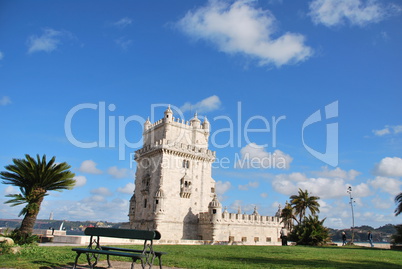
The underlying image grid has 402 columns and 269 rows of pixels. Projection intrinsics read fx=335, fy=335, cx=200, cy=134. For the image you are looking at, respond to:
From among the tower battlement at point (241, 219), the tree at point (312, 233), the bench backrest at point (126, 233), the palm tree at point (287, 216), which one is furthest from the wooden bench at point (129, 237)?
the palm tree at point (287, 216)

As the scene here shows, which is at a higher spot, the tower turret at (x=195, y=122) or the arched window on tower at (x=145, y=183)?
the tower turret at (x=195, y=122)

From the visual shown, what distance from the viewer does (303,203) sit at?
46.1 m

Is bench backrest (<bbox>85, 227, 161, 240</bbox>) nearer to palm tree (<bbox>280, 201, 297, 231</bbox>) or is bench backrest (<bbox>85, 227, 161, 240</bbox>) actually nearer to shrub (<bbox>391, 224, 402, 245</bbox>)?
shrub (<bbox>391, 224, 402, 245</bbox>)

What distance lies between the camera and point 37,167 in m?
18.8

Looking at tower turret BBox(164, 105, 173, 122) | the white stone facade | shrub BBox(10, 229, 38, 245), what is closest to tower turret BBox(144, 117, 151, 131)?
the white stone facade

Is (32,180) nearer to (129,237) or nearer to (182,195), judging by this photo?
(129,237)

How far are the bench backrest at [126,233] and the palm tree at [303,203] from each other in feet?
130

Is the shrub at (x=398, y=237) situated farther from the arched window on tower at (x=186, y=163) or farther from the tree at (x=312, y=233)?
the arched window on tower at (x=186, y=163)

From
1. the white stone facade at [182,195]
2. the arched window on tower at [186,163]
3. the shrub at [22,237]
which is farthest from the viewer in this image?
the arched window on tower at [186,163]

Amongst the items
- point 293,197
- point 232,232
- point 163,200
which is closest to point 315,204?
point 293,197

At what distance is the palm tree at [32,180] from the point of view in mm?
18156

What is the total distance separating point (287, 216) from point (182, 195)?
1758 cm

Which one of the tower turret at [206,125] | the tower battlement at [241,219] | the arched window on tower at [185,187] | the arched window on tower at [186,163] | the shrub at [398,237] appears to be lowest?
the shrub at [398,237]

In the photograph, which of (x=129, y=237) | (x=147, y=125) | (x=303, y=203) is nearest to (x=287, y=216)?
(x=303, y=203)
